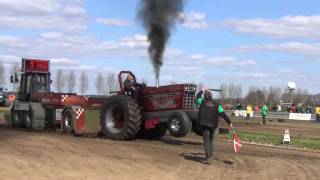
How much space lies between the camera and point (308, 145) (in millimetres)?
20109

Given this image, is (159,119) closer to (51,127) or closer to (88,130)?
(88,130)

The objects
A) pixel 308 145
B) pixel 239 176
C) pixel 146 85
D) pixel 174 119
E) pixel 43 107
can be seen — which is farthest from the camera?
pixel 43 107

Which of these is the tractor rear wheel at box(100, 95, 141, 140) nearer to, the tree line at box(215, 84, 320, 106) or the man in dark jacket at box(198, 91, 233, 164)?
the man in dark jacket at box(198, 91, 233, 164)

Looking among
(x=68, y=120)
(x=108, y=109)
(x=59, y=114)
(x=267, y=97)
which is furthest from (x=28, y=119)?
(x=267, y=97)

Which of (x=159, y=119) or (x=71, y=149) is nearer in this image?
(x=71, y=149)

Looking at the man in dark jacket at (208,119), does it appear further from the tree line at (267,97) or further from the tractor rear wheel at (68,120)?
the tree line at (267,97)

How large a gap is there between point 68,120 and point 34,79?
4.50m

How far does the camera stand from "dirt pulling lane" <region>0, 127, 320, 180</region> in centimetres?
1107

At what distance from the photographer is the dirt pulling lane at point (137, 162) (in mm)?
11070

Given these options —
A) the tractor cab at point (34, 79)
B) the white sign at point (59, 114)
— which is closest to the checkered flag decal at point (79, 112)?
the white sign at point (59, 114)

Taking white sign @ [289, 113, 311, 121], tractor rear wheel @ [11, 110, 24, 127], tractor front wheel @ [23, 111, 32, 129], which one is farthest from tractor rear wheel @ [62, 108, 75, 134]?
white sign @ [289, 113, 311, 121]

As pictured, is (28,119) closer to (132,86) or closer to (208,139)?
(132,86)

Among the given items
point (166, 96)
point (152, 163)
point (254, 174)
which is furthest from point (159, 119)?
point (254, 174)

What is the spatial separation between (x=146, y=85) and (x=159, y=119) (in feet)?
4.76
